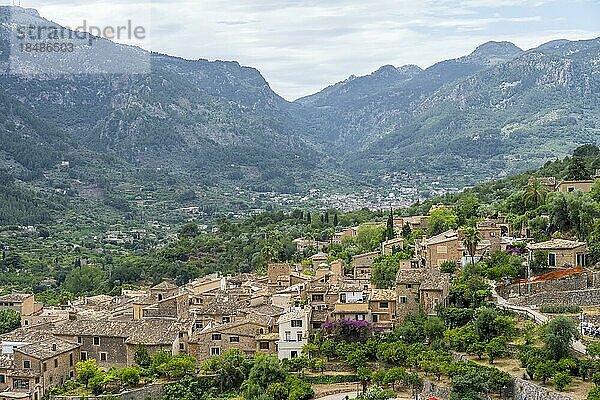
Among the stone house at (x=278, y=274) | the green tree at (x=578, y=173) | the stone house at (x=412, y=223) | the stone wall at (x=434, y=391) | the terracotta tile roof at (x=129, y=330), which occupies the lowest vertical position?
the stone wall at (x=434, y=391)

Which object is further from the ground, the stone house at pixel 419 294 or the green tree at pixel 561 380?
the stone house at pixel 419 294

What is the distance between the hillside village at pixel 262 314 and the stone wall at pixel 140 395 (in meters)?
1.76

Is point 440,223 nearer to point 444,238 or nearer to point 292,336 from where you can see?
point 444,238

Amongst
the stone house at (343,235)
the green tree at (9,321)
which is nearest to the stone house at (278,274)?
the green tree at (9,321)

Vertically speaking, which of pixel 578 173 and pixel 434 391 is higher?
A: pixel 578 173

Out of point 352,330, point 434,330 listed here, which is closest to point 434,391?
point 434,330

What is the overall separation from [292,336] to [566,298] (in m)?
10.1

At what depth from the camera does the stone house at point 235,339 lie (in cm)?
3438

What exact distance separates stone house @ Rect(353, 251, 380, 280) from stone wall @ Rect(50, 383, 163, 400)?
50.2 ft

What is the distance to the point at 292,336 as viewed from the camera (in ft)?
111

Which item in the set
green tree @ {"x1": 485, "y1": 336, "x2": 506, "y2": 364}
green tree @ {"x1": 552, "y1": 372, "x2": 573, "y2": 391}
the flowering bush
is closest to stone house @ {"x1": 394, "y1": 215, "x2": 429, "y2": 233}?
the flowering bush

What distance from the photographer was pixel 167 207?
132 m

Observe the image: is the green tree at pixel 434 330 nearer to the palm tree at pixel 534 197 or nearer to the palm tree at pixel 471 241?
the palm tree at pixel 471 241

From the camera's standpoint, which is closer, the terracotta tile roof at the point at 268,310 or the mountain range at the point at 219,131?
the terracotta tile roof at the point at 268,310
